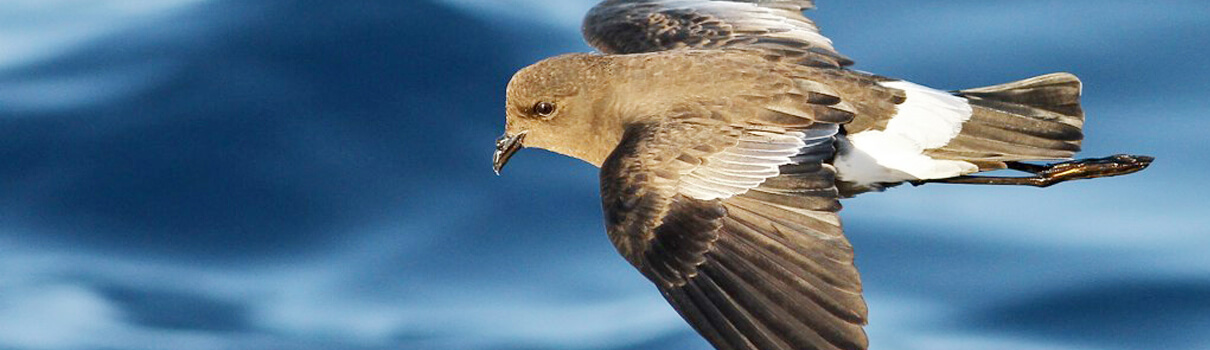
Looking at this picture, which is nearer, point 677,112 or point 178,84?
point 677,112

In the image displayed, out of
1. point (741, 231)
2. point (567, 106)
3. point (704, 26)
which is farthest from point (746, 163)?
point (704, 26)

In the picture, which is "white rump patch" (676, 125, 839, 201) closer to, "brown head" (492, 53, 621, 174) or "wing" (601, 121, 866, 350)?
"wing" (601, 121, 866, 350)

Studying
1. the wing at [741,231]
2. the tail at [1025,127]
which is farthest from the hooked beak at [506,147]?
the tail at [1025,127]

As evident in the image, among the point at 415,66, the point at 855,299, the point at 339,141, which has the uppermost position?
the point at 415,66

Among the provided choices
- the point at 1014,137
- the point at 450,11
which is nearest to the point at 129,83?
the point at 450,11

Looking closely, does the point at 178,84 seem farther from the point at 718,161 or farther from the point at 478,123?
the point at 718,161

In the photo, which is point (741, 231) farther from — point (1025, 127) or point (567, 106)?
point (1025, 127)

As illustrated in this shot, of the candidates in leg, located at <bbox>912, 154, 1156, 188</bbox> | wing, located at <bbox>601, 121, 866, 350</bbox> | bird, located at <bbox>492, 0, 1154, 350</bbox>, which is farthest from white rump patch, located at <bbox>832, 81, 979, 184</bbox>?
leg, located at <bbox>912, 154, 1156, 188</bbox>
